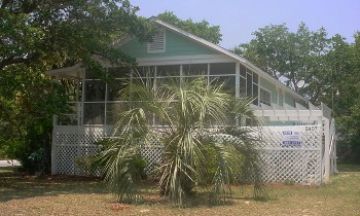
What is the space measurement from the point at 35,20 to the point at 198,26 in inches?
1117

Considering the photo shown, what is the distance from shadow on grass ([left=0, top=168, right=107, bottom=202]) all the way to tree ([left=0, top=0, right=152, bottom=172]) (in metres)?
2.40

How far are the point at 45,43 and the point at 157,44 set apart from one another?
5.72 meters

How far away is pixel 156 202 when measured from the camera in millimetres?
12406

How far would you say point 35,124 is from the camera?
70.8 ft

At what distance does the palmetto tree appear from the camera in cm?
1191

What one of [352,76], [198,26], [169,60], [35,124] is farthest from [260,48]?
[35,124]

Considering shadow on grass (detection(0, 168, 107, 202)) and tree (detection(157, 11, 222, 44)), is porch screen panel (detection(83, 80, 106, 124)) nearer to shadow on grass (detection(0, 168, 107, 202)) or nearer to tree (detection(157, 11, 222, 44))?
shadow on grass (detection(0, 168, 107, 202))

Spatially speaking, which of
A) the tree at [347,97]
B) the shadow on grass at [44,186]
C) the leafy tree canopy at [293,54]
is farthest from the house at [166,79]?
the leafy tree canopy at [293,54]

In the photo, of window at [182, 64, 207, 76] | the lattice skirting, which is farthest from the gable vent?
the lattice skirting

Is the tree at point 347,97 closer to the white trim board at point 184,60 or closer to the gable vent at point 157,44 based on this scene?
the white trim board at point 184,60

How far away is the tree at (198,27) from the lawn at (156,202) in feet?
91.4

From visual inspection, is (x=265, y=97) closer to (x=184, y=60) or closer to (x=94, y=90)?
(x=184, y=60)

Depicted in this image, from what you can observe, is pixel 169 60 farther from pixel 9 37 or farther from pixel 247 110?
pixel 247 110

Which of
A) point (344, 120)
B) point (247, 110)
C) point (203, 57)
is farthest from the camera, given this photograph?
point (344, 120)
